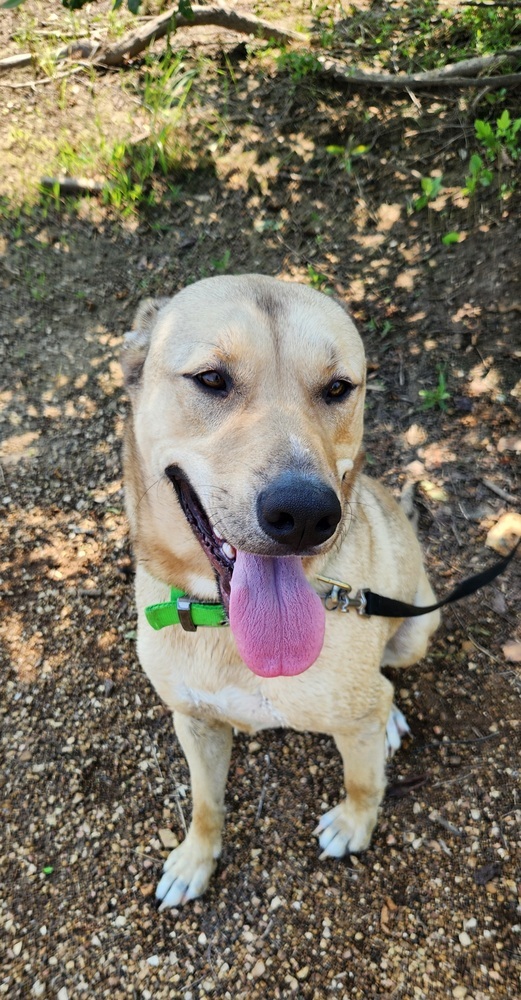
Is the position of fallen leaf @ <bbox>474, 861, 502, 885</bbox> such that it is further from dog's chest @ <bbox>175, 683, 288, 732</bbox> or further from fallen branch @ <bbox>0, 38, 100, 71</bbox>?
fallen branch @ <bbox>0, 38, 100, 71</bbox>

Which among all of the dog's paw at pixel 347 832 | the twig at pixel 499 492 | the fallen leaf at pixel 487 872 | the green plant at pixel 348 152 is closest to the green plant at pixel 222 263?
the green plant at pixel 348 152

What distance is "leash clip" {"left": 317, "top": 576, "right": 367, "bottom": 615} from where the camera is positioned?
7.51ft

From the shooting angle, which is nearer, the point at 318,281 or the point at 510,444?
the point at 510,444

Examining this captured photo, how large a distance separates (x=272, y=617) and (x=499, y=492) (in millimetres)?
2426

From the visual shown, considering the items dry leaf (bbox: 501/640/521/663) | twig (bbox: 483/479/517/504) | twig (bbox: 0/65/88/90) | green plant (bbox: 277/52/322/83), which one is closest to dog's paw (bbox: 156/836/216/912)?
dry leaf (bbox: 501/640/521/663)

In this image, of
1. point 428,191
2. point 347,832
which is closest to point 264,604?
point 347,832

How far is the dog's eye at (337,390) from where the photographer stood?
2.15 metres

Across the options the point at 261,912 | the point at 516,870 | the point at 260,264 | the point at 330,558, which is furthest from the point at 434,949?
the point at 260,264

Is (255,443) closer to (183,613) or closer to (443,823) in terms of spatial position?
(183,613)

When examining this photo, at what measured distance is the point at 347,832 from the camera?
2.78 m

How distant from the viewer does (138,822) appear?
2980 mm

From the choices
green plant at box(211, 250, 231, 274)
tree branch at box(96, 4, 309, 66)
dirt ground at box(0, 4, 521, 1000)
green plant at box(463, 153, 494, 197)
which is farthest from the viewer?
tree branch at box(96, 4, 309, 66)

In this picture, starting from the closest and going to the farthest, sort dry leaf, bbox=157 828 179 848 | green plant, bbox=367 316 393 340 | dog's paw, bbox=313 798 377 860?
dog's paw, bbox=313 798 377 860, dry leaf, bbox=157 828 179 848, green plant, bbox=367 316 393 340

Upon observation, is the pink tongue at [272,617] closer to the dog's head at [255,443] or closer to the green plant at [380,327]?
the dog's head at [255,443]
